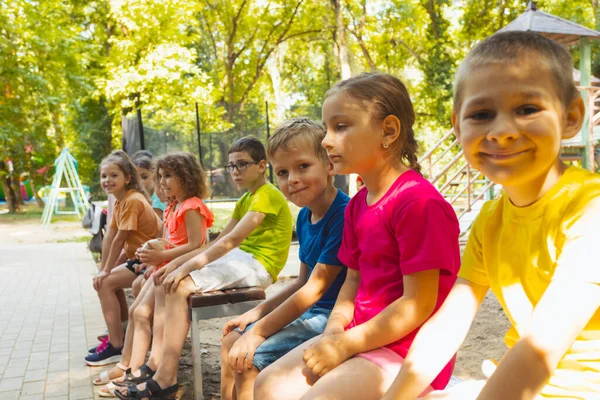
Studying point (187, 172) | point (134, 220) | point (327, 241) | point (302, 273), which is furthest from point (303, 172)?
point (134, 220)

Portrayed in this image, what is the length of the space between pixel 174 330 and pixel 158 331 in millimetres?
273

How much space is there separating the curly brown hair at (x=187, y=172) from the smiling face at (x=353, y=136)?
210 centimetres

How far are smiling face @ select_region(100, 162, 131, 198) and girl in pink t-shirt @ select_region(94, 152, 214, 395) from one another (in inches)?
19.5

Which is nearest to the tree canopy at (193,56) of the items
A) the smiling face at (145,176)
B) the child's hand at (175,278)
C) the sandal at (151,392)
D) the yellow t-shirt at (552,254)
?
the smiling face at (145,176)

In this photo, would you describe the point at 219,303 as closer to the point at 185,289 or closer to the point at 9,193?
the point at 185,289

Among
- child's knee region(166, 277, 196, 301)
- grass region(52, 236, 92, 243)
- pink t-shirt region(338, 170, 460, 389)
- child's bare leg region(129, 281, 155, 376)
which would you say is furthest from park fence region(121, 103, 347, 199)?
pink t-shirt region(338, 170, 460, 389)

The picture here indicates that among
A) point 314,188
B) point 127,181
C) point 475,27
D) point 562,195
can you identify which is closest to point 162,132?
point 127,181

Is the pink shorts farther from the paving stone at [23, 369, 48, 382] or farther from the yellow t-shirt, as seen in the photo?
the paving stone at [23, 369, 48, 382]

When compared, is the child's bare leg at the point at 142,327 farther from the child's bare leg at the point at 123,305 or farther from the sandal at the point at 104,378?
the child's bare leg at the point at 123,305

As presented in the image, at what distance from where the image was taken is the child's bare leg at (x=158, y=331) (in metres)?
3.35

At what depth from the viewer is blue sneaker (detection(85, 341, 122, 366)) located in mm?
4355

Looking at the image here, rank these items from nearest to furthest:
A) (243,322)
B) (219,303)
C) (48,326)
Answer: (243,322) → (219,303) → (48,326)

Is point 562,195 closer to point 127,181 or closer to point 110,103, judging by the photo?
point 127,181

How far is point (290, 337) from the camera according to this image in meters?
2.32
